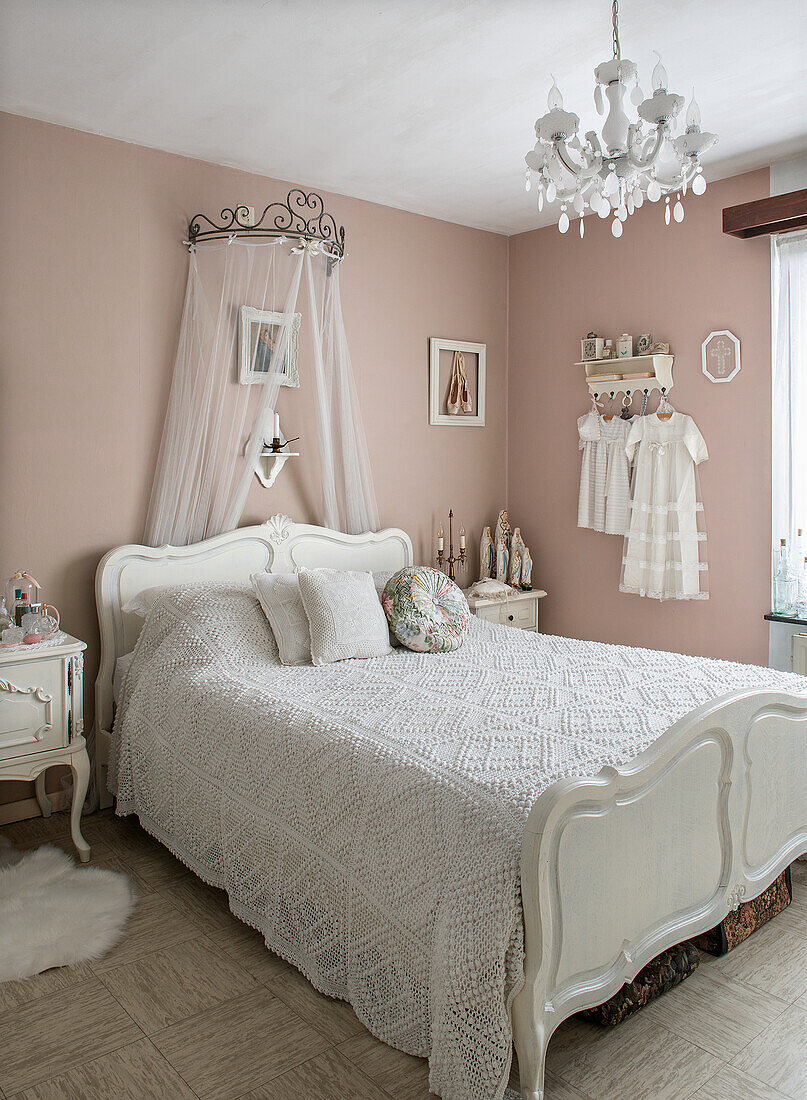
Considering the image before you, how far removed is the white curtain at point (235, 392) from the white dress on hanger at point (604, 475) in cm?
130

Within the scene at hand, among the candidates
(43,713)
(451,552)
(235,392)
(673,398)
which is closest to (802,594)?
(673,398)

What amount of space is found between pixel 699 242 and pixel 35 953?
402 cm

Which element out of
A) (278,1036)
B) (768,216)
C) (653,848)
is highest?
(768,216)

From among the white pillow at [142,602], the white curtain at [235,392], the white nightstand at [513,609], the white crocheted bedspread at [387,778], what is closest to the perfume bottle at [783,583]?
the white crocheted bedspread at [387,778]

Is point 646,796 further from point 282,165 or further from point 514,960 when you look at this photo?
point 282,165

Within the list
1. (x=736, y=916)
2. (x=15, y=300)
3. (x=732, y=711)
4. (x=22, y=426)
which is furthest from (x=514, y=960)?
(x=15, y=300)

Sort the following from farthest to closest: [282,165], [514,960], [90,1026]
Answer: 1. [282,165]
2. [90,1026]
3. [514,960]

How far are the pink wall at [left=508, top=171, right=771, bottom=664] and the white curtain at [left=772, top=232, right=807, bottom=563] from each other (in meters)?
0.05

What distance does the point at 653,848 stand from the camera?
203cm

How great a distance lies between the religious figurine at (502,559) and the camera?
Answer: 4.77 metres

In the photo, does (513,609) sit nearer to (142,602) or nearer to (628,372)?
(628,372)

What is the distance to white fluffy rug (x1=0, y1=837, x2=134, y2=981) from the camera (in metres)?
2.45

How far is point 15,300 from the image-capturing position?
3.20 meters

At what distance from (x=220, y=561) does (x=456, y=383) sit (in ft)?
6.00
